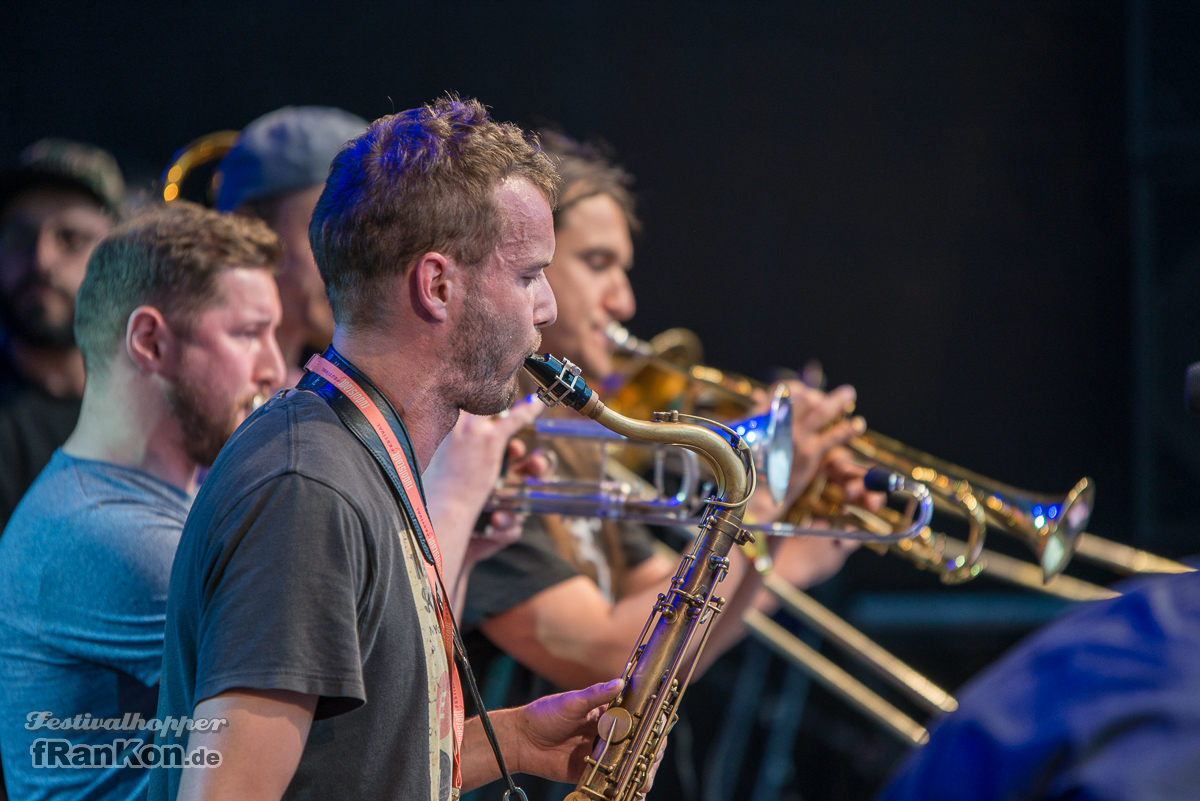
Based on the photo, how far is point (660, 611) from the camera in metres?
2.07

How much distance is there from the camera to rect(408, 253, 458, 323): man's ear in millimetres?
1674

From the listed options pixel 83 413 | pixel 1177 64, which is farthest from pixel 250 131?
pixel 1177 64

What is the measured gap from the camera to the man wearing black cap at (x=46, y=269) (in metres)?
3.74

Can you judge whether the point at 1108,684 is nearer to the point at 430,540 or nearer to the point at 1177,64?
the point at 430,540

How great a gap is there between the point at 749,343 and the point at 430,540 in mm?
4506

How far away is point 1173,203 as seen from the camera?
5.36 m

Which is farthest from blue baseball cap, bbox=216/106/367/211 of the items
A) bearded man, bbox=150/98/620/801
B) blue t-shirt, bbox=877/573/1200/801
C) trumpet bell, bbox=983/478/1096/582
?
blue t-shirt, bbox=877/573/1200/801

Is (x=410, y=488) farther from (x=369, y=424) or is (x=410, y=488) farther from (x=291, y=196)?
(x=291, y=196)

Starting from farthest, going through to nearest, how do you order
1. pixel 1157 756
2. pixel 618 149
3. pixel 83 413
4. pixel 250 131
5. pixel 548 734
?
1. pixel 618 149
2. pixel 250 131
3. pixel 83 413
4. pixel 548 734
5. pixel 1157 756

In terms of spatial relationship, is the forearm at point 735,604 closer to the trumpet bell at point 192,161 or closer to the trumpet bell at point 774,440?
the trumpet bell at point 774,440

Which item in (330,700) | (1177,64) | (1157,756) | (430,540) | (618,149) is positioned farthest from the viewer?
(618,149)

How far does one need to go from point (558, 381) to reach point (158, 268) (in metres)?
0.97

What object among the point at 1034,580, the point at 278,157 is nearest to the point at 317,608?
the point at 278,157

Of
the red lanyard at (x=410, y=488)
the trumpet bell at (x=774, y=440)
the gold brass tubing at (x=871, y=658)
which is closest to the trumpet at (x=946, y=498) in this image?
the trumpet bell at (x=774, y=440)
